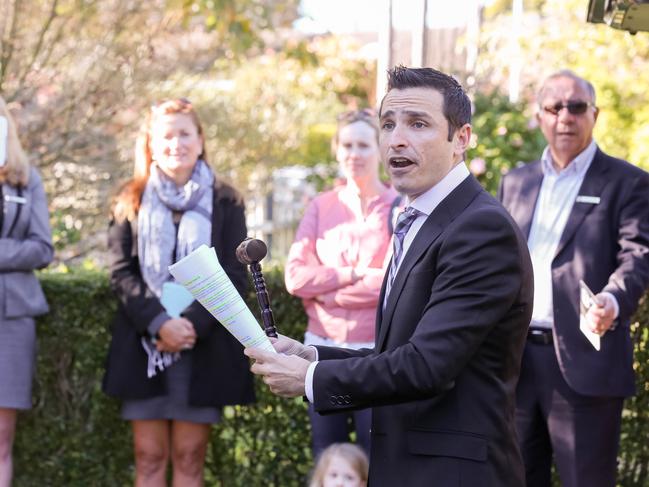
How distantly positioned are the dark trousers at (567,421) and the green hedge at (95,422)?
1.24m

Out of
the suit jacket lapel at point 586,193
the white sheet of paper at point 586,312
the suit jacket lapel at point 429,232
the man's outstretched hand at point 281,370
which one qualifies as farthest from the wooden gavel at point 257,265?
the suit jacket lapel at point 586,193

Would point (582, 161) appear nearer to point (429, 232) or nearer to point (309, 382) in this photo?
point (429, 232)

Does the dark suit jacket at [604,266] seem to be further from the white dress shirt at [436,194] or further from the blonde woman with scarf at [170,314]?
the white dress shirt at [436,194]

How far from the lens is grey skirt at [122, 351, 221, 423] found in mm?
5508

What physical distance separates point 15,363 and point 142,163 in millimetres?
1261

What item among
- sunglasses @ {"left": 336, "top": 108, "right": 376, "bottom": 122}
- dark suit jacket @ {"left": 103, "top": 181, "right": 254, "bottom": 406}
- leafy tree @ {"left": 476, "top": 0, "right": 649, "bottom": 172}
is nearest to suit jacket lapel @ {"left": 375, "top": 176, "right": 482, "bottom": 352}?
dark suit jacket @ {"left": 103, "top": 181, "right": 254, "bottom": 406}

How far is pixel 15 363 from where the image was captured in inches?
225

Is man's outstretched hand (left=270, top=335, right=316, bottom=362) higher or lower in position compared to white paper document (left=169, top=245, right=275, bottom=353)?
lower

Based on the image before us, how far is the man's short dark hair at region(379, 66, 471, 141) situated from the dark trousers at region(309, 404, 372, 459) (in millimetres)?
2550

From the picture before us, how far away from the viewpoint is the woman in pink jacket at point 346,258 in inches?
213

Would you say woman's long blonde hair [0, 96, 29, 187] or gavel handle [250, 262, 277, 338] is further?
woman's long blonde hair [0, 96, 29, 187]

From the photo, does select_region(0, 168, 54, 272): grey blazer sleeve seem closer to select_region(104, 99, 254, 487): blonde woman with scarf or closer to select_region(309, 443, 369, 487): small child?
select_region(104, 99, 254, 487): blonde woman with scarf

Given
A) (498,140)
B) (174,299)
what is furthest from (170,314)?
(498,140)

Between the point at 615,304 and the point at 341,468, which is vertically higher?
the point at 615,304
